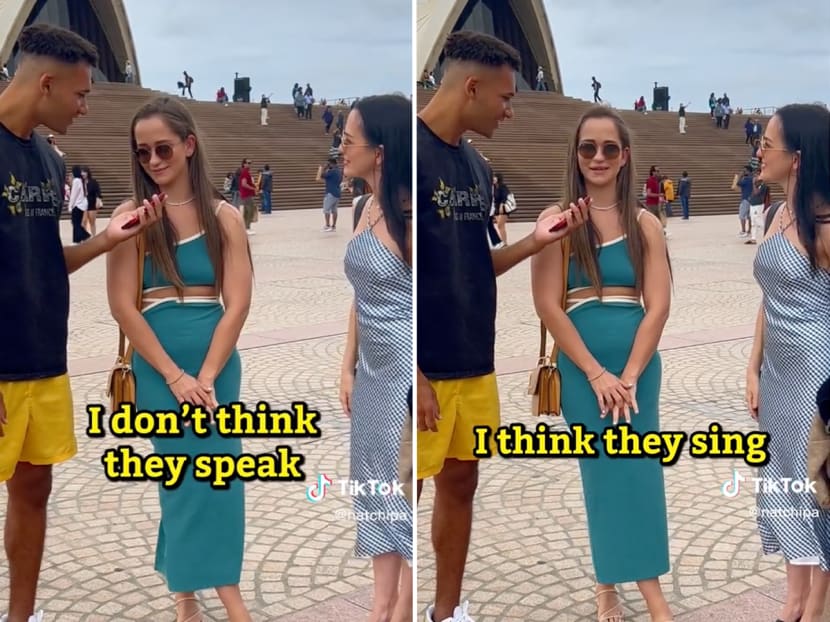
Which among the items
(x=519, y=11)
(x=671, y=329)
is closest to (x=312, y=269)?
(x=519, y=11)

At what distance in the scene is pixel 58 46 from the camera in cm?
278

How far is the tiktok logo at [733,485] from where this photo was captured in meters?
3.21

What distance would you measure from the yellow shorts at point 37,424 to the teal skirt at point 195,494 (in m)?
0.28

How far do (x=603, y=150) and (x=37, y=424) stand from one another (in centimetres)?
191

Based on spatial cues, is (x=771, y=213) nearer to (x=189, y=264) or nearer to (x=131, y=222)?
(x=189, y=264)

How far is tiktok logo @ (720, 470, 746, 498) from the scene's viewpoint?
3.21 m

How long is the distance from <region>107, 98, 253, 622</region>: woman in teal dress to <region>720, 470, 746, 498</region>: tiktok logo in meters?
1.66

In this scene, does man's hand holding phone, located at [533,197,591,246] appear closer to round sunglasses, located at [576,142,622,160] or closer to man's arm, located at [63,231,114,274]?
round sunglasses, located at [576,142,622,160]

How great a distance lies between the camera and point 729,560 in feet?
11.3

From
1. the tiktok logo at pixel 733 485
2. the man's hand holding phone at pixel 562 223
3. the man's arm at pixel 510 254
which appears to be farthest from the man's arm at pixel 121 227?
the tiktok logo at pixel 733 485

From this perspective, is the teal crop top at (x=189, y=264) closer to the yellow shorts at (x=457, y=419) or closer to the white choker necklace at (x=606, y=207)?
the yellow shorts at (x=457, y=419)

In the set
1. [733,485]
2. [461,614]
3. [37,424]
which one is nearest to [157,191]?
[37,424]

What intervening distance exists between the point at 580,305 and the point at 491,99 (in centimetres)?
68

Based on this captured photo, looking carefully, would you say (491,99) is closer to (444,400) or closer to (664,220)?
(664,220)
